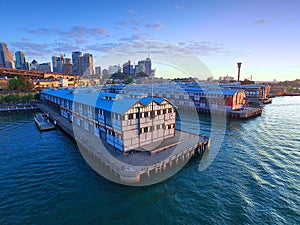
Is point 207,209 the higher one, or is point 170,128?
point 170,128

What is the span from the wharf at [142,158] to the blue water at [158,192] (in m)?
1.24

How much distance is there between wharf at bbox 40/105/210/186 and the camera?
2209 cm

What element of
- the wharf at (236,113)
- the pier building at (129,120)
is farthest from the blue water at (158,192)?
the wharf at (236,113)

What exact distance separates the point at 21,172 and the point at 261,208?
31.5 metres

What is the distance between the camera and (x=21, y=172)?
24844 mm

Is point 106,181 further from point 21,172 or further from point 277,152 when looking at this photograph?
point 277,152

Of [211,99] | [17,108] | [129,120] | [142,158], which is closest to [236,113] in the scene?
[211,99]

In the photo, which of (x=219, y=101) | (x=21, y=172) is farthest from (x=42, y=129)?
(x=219, y=101)

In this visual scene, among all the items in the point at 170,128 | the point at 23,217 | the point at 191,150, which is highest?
the point at 170,128

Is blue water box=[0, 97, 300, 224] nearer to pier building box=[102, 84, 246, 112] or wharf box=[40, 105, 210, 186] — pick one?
wharf box=[40, 105, 210, 186]

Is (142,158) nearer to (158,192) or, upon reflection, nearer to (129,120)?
(158,192)

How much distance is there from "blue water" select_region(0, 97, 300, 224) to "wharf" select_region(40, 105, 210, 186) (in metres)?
1.24

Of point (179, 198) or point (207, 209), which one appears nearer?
point (207, 209)

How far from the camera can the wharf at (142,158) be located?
870 inches
